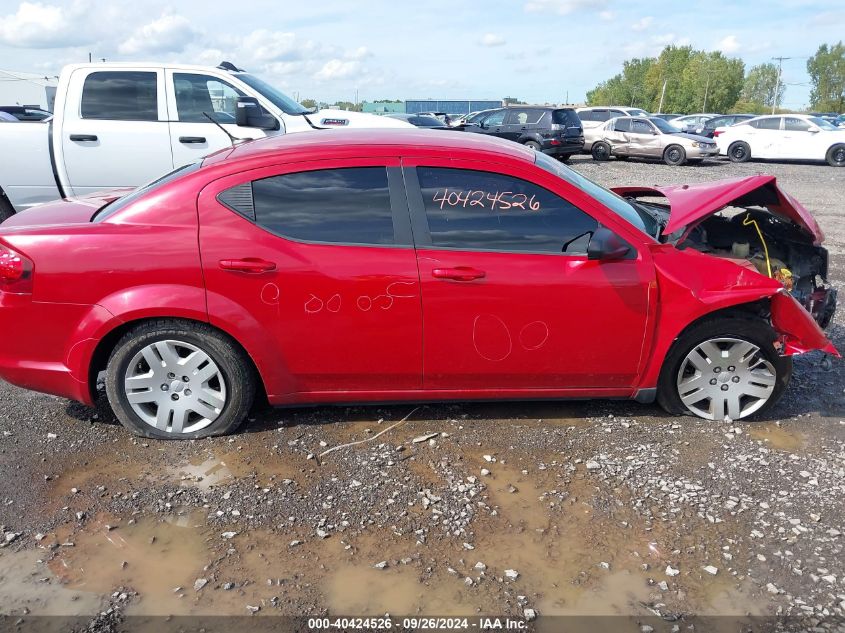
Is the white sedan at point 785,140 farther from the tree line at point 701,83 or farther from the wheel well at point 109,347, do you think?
the tree line at point 701,83

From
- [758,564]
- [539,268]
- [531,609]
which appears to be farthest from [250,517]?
[758,564]

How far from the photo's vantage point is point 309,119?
7.84 metres

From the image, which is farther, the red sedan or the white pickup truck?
the white pickup truck

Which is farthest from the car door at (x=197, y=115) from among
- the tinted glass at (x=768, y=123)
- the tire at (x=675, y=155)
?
the tinted glass at (x=768, y=123)

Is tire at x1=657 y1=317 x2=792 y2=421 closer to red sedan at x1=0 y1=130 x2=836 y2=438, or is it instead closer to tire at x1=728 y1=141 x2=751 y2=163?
red sedan at x1=0 y1=130 x2=836 y2=438

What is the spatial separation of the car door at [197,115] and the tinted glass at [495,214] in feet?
14.4

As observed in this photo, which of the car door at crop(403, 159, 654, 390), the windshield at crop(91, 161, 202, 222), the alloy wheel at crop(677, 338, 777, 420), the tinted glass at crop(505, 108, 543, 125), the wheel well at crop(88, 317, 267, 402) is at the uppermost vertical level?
the tinted glass at crop(505, 108, 543, 125)

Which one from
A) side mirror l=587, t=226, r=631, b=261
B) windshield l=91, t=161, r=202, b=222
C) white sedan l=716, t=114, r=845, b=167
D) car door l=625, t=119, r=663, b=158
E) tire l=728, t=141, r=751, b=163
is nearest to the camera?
side mirror l=587, t=226, r=631, b=261

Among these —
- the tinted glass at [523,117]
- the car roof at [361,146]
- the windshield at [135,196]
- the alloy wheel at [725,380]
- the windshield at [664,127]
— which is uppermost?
the tinted glass at [523,117]

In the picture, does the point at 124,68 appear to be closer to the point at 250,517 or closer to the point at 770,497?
the point at 250,517

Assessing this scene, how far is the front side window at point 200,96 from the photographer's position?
7.43 m

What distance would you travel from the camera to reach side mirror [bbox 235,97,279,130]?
23.6 ft

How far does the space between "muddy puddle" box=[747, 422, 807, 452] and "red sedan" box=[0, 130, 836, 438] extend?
45 cm

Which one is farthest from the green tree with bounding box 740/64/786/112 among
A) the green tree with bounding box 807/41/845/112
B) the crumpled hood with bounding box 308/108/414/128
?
the crumpled hood with bounding box 308/108/414/128
